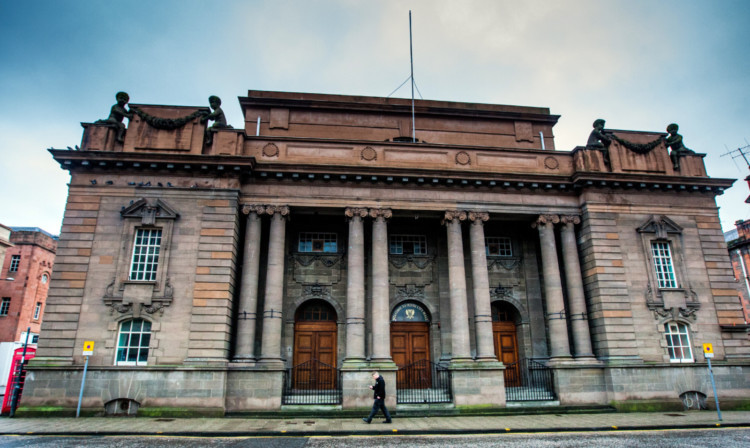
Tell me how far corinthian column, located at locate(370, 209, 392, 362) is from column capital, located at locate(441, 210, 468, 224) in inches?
94.7

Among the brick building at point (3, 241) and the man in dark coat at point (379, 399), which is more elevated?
the brick building at point (3, 241)

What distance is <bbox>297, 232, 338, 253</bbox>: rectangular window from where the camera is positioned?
20984 mm

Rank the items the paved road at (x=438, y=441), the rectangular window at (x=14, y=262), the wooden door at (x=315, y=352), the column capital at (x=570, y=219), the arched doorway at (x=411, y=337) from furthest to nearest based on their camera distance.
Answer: the rectangular window at (x=14, y=262) → the arched doorway at (x=411, y=337) → the column capital at (x=570, y=219) → the wooden door at (x=315, y=352) → the paved road at (x=438, y=441)

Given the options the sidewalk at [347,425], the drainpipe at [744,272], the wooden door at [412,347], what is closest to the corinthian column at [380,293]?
the wooden door at [412,347]

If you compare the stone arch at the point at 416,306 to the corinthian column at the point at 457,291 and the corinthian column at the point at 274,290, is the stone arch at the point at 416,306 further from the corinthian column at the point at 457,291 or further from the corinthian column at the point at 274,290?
the corinthian column at the point at 274,290

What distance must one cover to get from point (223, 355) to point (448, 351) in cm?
935

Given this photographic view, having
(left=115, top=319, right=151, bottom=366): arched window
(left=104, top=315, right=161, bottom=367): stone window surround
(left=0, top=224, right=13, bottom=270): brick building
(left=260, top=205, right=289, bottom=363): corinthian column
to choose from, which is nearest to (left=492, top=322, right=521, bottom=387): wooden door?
(left=260, top=205, right=289, bottom=363): corinthian column

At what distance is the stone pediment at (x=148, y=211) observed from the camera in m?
17.4

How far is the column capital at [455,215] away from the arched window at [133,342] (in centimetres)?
1212

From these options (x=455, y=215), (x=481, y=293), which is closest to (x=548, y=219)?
(x=455, y=215)

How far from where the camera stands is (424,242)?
21.7 m

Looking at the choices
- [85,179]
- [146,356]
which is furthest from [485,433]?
[85,179]

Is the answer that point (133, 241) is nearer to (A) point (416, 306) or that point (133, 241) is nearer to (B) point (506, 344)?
(A) point (416, 306)

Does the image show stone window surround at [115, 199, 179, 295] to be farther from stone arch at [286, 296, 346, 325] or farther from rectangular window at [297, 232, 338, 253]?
rectangular window at [297, 232, 338, 253]
